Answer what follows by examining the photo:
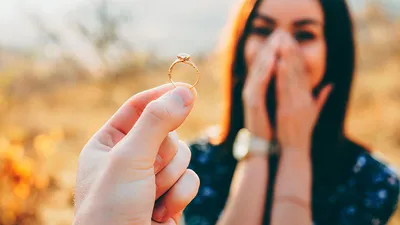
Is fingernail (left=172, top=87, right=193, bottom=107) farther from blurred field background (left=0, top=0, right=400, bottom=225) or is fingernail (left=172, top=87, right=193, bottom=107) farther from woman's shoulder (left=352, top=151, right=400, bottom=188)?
blurred field background (left=0, top=0, right=400, bottom=225)

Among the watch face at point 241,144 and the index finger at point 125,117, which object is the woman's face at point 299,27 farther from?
the index finger at point 125,117

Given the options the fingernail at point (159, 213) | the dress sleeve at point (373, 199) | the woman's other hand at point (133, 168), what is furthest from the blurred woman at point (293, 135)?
the woman's other hand at point (133, 168)

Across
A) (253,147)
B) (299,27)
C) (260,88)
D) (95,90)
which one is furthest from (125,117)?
(95,90)

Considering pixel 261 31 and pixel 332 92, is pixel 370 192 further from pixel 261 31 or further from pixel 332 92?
pixel 261 31

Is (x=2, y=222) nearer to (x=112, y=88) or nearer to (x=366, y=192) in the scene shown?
(x=366, y=192)

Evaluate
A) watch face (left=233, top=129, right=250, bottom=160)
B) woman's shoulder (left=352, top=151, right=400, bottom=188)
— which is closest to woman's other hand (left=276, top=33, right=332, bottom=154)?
watch face (left=233, top=129, right=250, bottom=160)
